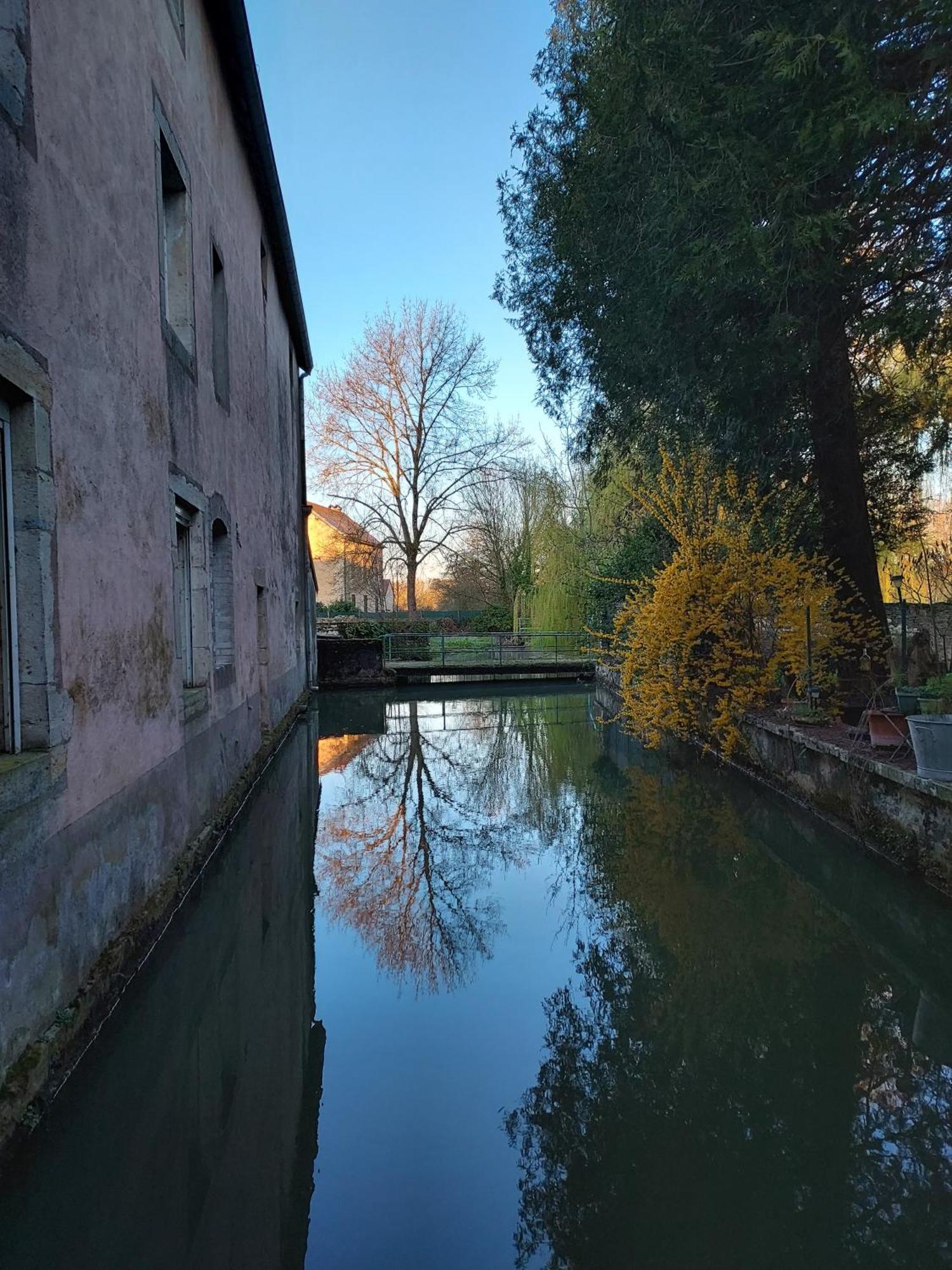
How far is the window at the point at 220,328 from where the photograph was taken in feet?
24.1

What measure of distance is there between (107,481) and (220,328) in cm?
449

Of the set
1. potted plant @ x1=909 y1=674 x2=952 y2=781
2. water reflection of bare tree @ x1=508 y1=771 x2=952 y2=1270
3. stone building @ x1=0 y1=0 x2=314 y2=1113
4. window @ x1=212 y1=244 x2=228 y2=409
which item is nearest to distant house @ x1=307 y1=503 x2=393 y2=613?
A: window @ x1=212 y1=244 x2=228 y2=409

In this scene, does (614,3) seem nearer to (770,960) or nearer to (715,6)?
(715,6)

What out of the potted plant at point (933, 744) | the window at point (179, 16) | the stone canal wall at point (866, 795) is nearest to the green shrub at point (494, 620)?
the stone canal wall at point (866, 795)

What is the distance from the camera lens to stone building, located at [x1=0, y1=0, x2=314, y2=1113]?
9.60ft

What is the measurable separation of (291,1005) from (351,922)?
3.53ft

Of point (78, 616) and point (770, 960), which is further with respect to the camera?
point (770, 960)

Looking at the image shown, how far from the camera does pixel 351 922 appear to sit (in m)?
4.66

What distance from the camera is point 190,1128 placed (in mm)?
2682

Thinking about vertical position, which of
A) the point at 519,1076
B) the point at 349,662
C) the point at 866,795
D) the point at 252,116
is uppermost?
the point at 252,116

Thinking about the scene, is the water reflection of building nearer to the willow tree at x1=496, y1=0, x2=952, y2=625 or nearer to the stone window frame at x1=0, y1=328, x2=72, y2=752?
the stone window frame at x1=0, y1=328, x2=72, y2=752

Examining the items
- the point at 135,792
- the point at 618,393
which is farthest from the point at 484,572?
the point at 135,792

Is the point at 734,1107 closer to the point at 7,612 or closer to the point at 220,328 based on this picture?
the point at 7,612

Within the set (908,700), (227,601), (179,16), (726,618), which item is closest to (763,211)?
(908,700)
